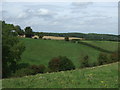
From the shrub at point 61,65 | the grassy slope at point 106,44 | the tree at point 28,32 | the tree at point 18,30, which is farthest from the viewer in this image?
the tree at point 28,32

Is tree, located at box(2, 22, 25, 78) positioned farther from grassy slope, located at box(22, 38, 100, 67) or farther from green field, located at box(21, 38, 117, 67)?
grassy slope, located at box(22, 38, 100, 67)

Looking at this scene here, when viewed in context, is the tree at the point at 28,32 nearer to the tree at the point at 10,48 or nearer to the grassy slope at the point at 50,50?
the grassy slope at the point at 50,50

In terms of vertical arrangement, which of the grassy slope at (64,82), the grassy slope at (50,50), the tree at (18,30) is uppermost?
the tree at (18,30)

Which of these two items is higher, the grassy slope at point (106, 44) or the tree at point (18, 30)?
the tree at point (18, 30)

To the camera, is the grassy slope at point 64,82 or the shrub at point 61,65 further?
the shrub at point 61,65

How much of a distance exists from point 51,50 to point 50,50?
0.29 metres

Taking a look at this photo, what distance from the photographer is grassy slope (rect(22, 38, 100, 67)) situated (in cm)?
6644

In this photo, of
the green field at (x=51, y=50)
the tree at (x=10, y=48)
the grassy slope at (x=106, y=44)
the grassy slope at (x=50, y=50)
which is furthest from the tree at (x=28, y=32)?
the tree at (x=10, y=48)

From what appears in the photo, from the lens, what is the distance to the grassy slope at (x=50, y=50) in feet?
218

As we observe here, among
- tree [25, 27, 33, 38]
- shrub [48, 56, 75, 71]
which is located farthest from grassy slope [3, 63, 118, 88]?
tree [25, 27, 33, 38]

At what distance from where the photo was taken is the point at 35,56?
220 ft

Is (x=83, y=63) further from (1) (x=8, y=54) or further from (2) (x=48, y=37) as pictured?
(2) (x=48, y=37)

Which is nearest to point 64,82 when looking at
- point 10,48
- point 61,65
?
point 61,65

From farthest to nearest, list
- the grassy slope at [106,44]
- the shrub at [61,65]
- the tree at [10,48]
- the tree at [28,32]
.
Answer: the tree at [28,32] → the grassy slope at [106,44] → the tree at [10,48] → the shrub at [61,65]
